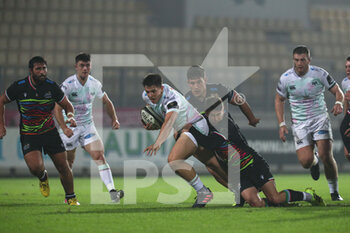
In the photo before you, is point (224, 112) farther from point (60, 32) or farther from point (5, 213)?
point (60, 32)

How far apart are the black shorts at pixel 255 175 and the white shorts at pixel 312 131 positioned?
215 centimetres

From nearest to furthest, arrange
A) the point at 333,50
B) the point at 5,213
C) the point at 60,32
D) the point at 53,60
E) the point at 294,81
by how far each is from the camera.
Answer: the point at 5,213 → the point at 294,81 → the point at 53,60 → the point at 60,32 → the point at 333,50

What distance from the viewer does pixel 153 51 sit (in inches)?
913

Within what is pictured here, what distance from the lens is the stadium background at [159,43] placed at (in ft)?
62.1

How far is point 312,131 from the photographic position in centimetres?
1005

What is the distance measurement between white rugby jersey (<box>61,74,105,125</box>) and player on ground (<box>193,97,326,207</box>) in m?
2.79

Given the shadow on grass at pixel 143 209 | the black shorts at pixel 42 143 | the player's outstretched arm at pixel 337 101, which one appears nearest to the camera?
the shadow on grass at pixel 143 209

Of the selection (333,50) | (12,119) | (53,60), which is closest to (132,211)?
(12,119)

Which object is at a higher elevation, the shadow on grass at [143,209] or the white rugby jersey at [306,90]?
the white rugby jersey at [306,90]

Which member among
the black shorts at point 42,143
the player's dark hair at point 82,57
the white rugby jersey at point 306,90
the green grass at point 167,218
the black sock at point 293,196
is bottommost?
the green grass at point 167,218

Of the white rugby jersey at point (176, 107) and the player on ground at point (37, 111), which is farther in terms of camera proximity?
the player on ground at point (37, 111)

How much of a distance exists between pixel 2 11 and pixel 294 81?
1649 centimetres

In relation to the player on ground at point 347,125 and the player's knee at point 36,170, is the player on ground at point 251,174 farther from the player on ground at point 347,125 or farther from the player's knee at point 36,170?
the player's knee at point 36,170

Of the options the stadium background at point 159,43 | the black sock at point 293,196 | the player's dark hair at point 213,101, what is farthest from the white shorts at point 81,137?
the stadium background at point 159,43
